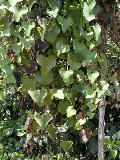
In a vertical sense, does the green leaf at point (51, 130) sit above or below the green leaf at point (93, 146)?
below

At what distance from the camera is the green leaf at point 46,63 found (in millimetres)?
1477

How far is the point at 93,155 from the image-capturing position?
2504 mm

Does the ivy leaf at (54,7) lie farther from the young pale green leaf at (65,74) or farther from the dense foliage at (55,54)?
the young pale green leaf at (65,74)

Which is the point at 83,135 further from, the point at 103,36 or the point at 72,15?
the point at 72,15

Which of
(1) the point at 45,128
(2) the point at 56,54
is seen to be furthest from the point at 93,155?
(2) the point at 56,54

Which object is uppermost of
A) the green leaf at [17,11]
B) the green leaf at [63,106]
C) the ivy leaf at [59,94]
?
the green leaf at [17,11]

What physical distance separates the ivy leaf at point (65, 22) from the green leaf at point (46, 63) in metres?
0.12

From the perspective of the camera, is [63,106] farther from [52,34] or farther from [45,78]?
[52,34]

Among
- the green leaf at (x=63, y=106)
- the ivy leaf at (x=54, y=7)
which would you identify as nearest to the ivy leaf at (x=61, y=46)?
the ivy leaf at (x=54, y=7)

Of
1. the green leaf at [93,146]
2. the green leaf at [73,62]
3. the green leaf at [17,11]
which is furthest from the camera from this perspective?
the green leaf at [93,146]

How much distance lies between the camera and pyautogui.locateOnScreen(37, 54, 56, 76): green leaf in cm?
148

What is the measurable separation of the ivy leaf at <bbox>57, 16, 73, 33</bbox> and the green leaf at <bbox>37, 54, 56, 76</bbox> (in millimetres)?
125

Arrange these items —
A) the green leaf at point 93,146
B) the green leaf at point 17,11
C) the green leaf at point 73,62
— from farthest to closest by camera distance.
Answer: the green leaf at point 93,146, the green leaf at point 73,62, the green leaf at point 17,11

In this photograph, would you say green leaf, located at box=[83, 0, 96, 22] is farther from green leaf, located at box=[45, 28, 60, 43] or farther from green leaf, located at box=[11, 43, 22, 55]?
green leaf, located at box=[11, 43, 22, 55]
